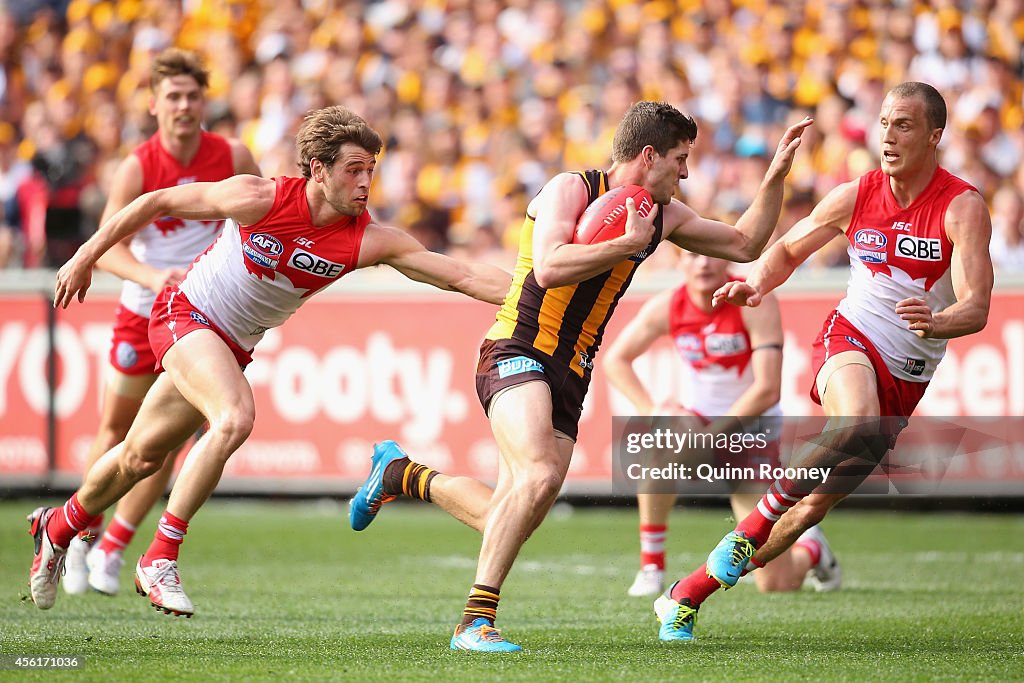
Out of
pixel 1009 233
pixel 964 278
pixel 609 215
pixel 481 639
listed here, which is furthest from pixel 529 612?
pixel 1009 233

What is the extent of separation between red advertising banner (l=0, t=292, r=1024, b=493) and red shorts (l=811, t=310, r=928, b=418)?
543cm

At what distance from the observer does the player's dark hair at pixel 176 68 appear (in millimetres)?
8531

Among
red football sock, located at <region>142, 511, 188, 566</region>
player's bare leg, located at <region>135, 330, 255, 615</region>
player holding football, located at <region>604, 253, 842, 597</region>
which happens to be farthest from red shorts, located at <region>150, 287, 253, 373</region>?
player holding football, located at <region>604, 253, 842, 597</region>

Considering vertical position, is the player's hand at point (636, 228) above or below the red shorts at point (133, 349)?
above

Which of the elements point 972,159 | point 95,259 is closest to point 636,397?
point 95,259

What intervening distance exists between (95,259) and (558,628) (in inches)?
111

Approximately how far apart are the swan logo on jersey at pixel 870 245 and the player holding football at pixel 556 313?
58cm

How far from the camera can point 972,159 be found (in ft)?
45.4

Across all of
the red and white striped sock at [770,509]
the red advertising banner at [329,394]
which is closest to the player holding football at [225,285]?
the red and white striped sock at [770,509]

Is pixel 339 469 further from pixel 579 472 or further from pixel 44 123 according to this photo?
pixel 44 123

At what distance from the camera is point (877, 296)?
7113 millimetres

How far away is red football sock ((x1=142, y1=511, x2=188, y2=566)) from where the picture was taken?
669 centimetres
